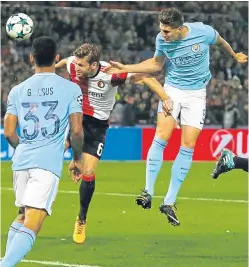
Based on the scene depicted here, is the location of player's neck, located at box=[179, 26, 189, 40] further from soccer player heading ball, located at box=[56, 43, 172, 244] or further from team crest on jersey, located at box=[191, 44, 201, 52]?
soccer player heading ball, located at box=[56, 43, 172, 244]

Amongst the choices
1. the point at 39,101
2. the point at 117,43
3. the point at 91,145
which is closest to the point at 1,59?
the point at 117,43

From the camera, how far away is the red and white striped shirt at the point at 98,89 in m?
12.1

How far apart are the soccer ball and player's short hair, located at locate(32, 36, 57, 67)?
14.3 ft

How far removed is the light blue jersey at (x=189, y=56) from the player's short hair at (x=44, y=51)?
3.14 meters

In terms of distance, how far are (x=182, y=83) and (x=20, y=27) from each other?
8.58 ft

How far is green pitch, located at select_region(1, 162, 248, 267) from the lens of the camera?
11031mm

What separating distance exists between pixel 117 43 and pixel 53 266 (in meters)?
18.6

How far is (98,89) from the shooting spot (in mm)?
12250

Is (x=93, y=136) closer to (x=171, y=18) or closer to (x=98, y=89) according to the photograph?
(x=98, y=89)

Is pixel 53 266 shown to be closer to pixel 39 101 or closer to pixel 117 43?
pixel 39 101

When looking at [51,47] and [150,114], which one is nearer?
[51,47]

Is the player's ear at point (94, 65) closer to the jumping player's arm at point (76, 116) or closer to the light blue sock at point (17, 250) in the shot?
the jumping player's arm at point (76, 116)

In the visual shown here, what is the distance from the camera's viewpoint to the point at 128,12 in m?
28.2

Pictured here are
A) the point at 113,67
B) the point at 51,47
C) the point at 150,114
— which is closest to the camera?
the point at 51,47
